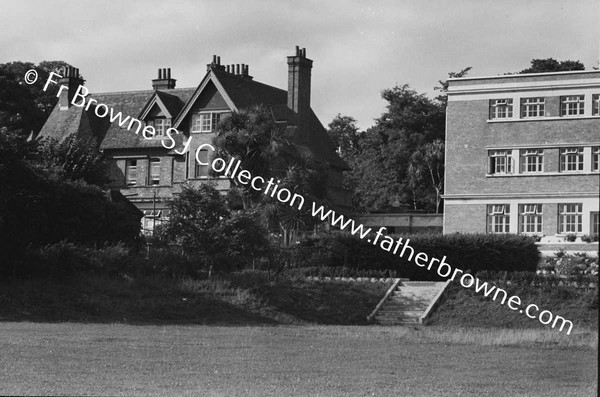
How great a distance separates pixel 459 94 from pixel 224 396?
18663mm

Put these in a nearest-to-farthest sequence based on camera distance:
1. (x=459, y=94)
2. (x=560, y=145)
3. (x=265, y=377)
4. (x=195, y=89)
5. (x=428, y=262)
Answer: (x=265, y=377) → (x=560, y=145) → (x=459, y=94) → (x=428, y=262) → (x=195, y=89)

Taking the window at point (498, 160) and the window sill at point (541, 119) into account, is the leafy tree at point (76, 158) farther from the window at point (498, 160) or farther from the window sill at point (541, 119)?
the window at point (498, 160)

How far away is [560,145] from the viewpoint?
26812mm

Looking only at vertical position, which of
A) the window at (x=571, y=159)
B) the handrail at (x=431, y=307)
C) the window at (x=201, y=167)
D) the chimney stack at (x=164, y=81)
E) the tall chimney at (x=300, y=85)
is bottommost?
the handrail at (x=431, y=307)

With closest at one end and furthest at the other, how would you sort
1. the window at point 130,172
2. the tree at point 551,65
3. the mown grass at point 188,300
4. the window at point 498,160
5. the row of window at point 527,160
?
the tree at point 551,65, the row of window at point 527,160, the window at point 498,160, the mown grass at point 188,300, the window at point 130,172

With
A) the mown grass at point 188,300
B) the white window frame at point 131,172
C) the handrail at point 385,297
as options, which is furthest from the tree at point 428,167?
the white window frame at point 131,172

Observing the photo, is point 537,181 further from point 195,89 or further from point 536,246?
point 195,89

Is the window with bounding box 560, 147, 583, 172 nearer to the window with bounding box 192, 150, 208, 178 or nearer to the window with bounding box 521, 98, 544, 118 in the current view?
the window with bounding box 521, 98, 544, 118

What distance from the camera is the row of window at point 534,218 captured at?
79.2 feet

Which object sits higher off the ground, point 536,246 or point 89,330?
point 536,246

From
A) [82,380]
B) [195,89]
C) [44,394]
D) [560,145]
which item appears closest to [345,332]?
[560,145]

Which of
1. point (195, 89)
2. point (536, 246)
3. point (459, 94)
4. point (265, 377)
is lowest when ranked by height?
point (265, 377)

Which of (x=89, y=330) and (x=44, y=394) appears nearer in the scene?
(x=44, y=394)

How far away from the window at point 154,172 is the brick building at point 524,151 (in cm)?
1659
